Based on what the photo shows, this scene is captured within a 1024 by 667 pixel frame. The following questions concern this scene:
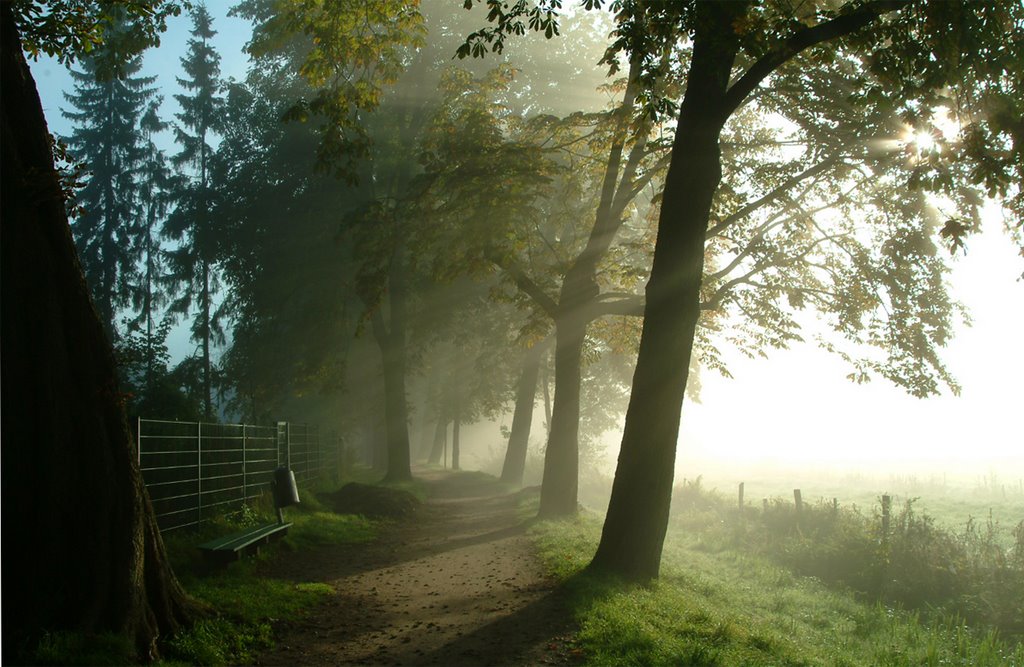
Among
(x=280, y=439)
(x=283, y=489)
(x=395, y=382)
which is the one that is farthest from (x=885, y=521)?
(x=395, y=382)

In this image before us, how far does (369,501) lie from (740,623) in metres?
11.0

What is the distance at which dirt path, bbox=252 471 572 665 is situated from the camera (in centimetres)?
703

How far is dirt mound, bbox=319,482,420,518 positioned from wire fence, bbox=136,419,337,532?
5.43ft

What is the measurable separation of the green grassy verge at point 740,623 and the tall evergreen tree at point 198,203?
69.3ft

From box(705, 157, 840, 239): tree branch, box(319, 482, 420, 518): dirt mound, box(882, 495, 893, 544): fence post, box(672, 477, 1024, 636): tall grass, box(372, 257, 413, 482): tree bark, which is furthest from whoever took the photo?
box(372, 257, 413, 482): tree bark

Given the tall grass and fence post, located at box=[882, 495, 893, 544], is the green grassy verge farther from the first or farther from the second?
fence post, located at box=[882, 495, 893, 544]

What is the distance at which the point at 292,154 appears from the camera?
28.2 meters

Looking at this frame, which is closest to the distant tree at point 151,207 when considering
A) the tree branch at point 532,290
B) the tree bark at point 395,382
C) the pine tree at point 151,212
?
the pine tree at point 151,212

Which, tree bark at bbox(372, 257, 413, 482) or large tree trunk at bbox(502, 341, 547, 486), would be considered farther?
large tree trunk at bbox(502, 341, 547, 486)

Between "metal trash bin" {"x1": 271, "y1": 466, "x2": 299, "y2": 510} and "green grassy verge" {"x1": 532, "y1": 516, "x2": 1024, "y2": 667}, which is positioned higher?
"metal trash bin" {"x1": 271, "y1": 466, "x2": 299, "y2": 510}

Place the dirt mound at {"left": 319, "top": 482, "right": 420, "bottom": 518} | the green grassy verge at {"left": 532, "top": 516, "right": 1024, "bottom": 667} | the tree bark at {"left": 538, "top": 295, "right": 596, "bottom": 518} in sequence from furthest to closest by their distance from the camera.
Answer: the tree bark at {"left": 538, "top": 295, "right": 596, "bottom": 518} → the dirt mound at {"left": 319, "top": 482, "right": 420, "bottom": 518} → the green grassy verge at {"left": 532, "top": 516, "right": 1024, "bottom": 667}

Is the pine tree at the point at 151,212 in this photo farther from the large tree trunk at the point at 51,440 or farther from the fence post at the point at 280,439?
the large tree trunk at the point at 51,440

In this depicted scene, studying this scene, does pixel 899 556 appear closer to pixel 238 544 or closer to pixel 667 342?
pixel 667 342

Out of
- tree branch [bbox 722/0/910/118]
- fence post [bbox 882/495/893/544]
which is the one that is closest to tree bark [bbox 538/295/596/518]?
fence post [bbox 882/495/893/544]
